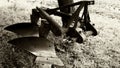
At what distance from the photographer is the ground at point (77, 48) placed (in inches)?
227

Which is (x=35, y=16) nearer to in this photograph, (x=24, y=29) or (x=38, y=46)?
(x=24, y=29)

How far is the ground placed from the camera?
18.9ft

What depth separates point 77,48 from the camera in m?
6.97

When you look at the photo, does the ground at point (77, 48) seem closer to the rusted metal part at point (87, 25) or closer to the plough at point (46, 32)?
the plough at point (46, 32)

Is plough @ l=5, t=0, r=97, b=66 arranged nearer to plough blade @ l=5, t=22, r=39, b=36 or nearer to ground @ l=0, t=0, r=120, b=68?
plough blade @ l=5, t=22, r=39, b=36

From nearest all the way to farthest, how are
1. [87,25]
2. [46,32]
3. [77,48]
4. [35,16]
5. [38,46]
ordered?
[38,46] → [46,32] → [87,25] → [35,16] → [77,48]

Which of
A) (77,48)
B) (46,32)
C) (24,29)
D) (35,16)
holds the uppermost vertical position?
(35,16)

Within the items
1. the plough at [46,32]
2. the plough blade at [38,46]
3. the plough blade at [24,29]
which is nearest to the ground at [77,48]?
the plough blade at [24,29]

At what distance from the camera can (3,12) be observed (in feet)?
29.6

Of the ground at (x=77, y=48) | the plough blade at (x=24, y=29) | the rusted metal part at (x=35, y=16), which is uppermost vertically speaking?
the rusted metal part at (x=35, y=16)

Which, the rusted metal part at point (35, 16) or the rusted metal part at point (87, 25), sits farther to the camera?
the rusted metal part at point (35, 16)

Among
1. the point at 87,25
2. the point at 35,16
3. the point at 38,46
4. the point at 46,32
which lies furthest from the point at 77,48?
the point at 38,46

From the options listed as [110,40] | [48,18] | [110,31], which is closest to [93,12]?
[110,31]

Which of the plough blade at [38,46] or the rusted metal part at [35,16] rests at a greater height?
the rusted metal part at [35,16]
